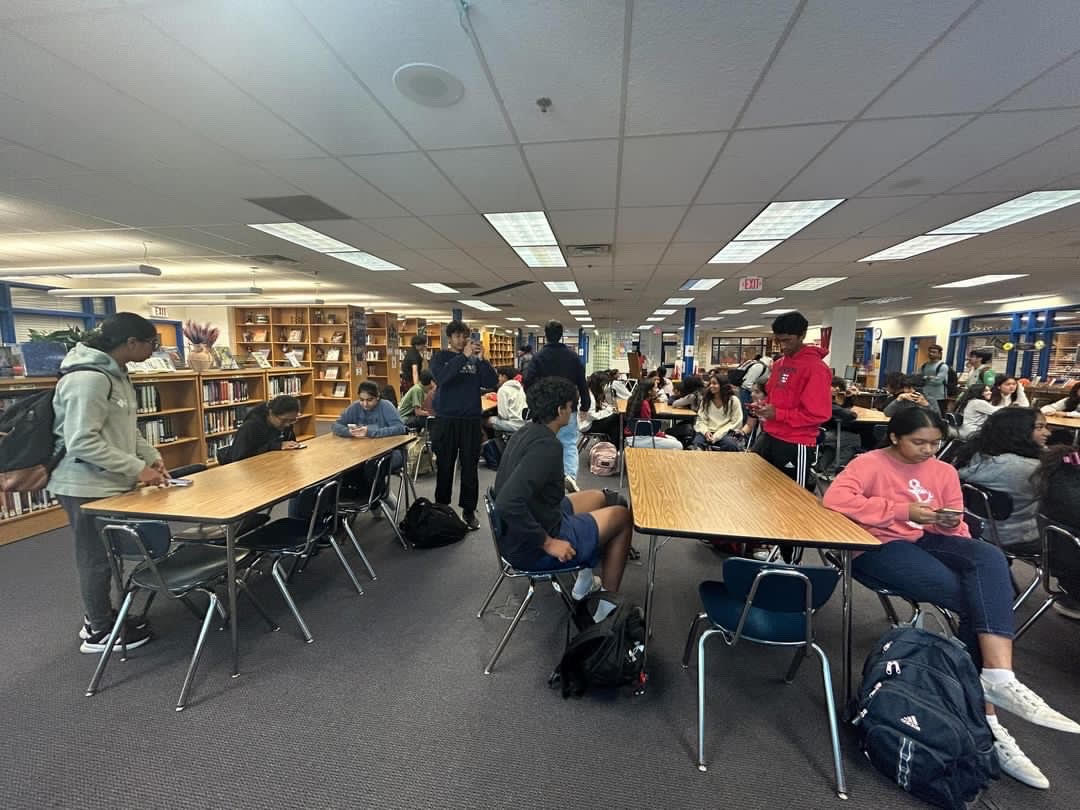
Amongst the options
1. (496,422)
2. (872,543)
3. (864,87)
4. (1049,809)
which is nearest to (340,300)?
(496,422)

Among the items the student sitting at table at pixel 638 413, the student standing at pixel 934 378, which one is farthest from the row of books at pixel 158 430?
the student standing at pixel 934 378

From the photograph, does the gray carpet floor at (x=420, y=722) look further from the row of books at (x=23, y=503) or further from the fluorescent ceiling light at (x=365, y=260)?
the fluorescent ceiling light at (x=365, y=260)

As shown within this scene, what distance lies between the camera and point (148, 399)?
4438 mm

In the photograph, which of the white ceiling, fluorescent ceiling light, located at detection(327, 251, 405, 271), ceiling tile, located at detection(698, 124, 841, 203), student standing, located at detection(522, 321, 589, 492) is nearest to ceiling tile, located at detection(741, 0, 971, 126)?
the white ceiling

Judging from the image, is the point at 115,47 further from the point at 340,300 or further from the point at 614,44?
the point at 340,300

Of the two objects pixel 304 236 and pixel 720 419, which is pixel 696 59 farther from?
pixel 304 236

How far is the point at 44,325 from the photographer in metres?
9.09

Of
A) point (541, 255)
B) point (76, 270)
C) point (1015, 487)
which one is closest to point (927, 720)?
point (1015, 487)

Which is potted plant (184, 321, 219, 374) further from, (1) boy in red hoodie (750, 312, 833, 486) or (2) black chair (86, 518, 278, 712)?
(1) boy in red hoodie (750, 312, 833, 486)

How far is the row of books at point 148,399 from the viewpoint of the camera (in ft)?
14.2

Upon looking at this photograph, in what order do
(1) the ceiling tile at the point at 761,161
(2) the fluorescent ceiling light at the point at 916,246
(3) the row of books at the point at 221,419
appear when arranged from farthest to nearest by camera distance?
(3) the row of books at the point at 221,419 < (2) the fluorescent ceiling light at the point at 916,246 < (1) the ceiling tile at the point at 761,161

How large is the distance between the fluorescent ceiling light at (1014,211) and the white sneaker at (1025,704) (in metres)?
4.10

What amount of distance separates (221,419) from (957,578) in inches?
270

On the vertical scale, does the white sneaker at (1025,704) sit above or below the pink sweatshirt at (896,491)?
below
